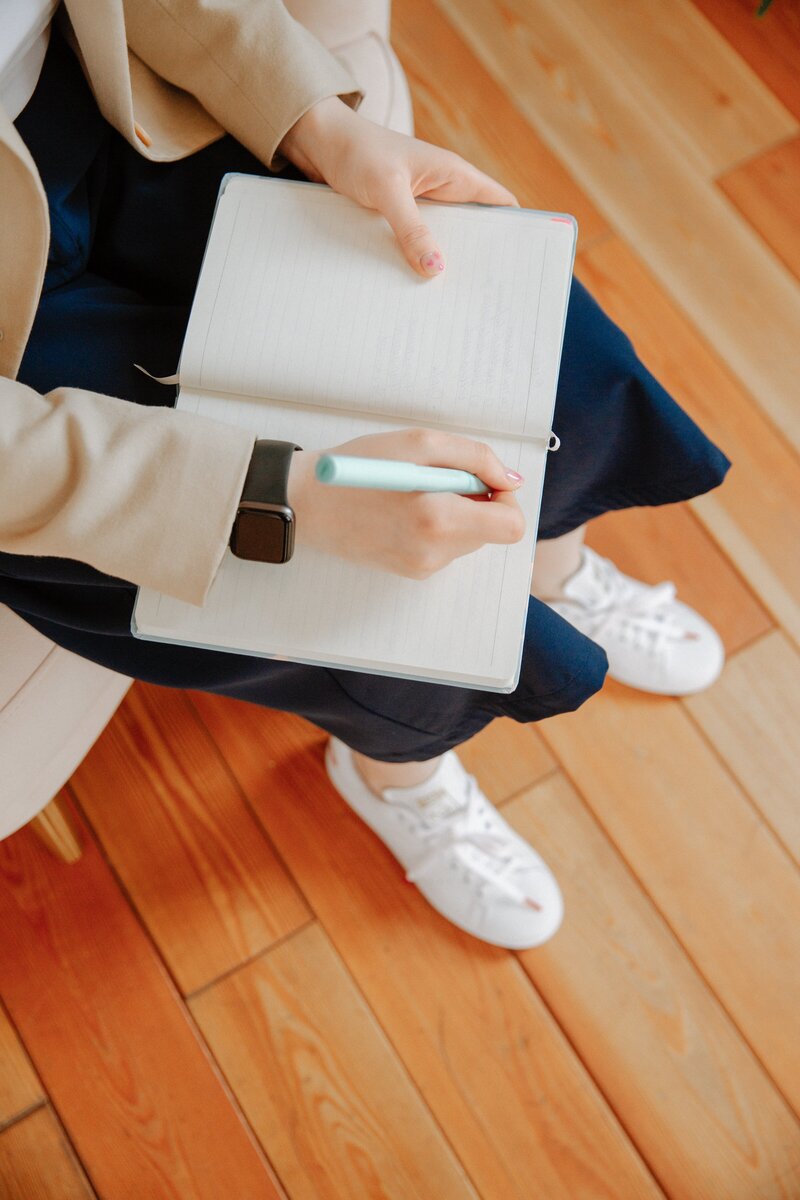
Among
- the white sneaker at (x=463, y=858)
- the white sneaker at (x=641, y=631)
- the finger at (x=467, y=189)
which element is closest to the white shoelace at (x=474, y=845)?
the white sneaker at (x=463, y=858)

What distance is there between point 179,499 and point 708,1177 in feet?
2.80

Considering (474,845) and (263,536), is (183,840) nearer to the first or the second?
(474,845)

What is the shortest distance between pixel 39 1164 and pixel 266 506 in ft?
2.51

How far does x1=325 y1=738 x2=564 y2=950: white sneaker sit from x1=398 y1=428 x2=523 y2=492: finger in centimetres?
48

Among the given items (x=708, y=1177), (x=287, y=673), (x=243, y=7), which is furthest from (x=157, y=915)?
(x=243, y=7)

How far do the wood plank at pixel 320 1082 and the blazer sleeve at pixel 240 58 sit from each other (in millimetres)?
777

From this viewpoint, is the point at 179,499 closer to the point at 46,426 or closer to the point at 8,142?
the point at 46,426

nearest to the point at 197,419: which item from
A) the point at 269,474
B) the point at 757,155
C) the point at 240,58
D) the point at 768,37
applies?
the point at 269,474

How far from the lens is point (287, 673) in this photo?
0.67 m

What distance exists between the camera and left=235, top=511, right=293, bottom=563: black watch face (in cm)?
55

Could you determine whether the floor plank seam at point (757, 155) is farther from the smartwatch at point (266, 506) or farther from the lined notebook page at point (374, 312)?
the smartwatch at point (266, 506)

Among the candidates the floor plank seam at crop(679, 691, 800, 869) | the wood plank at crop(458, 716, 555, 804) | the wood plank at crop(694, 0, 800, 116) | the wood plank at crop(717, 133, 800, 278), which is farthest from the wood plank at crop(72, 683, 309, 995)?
the wood plank at crop(694, 0, 800, 116)

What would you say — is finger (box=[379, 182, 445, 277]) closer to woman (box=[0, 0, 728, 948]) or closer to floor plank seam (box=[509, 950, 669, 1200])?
woman (box=[0, 0, 728, 948])

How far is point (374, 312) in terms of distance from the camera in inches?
24.6
